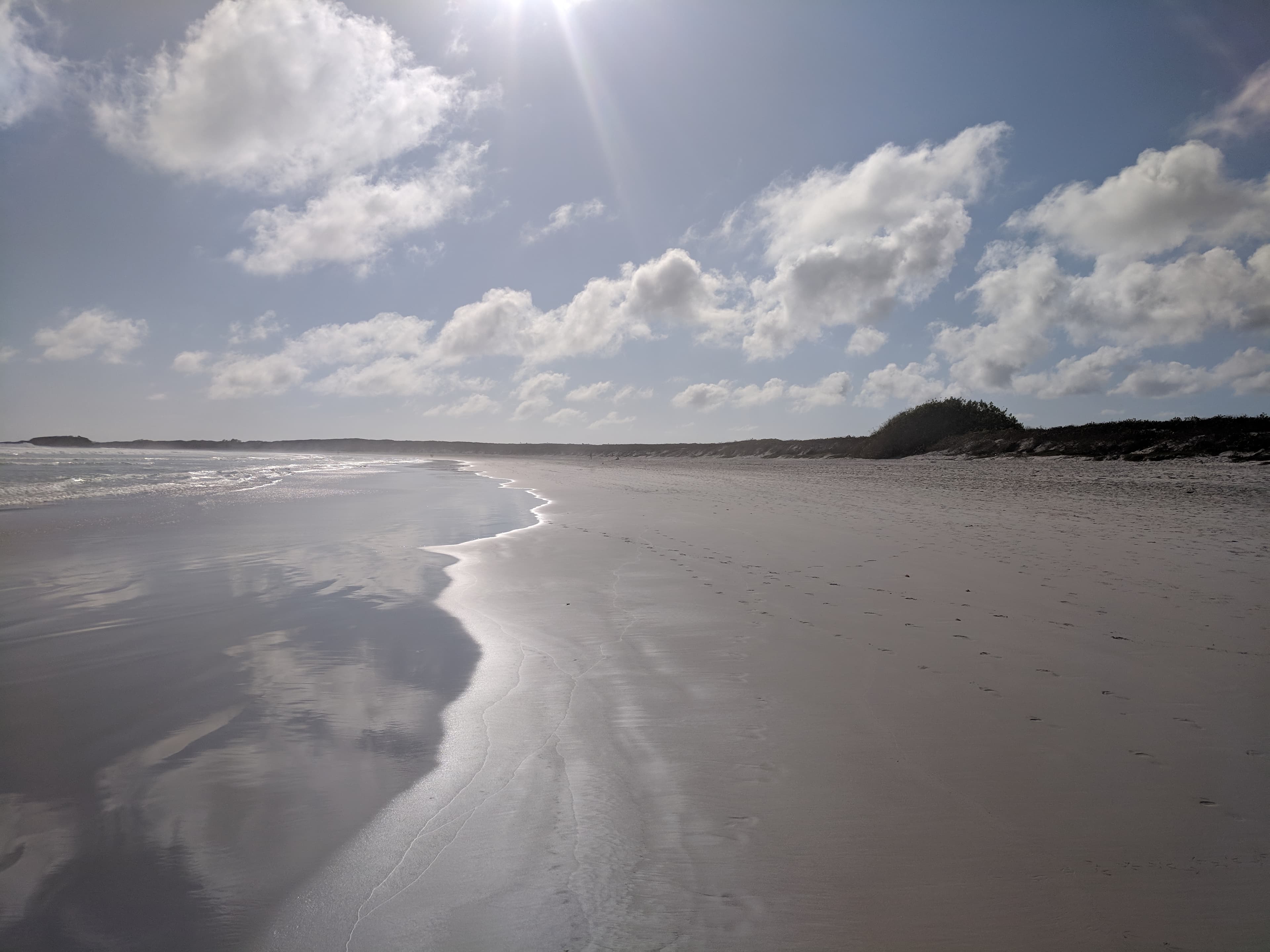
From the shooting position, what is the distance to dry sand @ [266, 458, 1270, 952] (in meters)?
2.17

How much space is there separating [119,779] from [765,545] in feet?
26.5

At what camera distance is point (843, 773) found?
3.13 metres

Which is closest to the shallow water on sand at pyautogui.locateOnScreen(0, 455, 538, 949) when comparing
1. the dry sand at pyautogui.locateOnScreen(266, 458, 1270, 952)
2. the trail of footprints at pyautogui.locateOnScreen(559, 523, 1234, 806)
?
the dry sand at pyautogui.locateOnScreen(266, 458, 1270, 952)

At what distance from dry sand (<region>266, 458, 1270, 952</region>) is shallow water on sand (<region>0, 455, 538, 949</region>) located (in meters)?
0.29

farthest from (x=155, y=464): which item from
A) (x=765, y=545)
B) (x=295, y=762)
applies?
(x=295, y=762)

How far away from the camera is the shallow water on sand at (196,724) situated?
7.52 feet

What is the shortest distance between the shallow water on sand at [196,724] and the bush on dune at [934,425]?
41.9 m

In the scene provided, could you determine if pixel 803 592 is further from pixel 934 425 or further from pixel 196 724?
pixel 934 425

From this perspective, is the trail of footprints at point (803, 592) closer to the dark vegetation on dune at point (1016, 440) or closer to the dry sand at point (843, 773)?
the dry sand at point (843, 773)

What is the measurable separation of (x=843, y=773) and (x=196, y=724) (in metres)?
3.46

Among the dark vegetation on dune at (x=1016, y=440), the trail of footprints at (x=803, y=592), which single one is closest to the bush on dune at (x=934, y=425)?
the dark vegetation on dune at (x=1016, y=440)

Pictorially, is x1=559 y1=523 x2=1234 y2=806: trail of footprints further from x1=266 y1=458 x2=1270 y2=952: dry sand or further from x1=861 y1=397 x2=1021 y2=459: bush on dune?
x1=861 y1=397 x2=1021 y2=459: bush on dune

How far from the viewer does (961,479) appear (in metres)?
22.4

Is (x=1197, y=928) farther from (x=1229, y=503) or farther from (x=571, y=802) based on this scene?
(x=1229, y=503)
